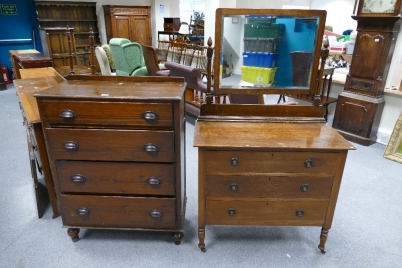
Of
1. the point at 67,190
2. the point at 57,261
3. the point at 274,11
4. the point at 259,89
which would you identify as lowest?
the point at 57,261

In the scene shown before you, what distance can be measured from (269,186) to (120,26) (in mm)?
7087

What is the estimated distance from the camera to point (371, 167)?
2.98 m

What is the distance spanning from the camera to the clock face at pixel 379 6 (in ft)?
9.64

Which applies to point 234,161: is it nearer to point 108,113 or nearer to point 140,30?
point 108,113

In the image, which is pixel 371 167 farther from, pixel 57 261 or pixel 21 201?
pixel 21 201

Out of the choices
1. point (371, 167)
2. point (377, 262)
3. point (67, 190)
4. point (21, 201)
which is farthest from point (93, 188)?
point (371, 167)

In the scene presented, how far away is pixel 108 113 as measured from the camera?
157cm

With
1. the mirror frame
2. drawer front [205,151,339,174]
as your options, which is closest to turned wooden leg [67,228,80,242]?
drawer front [205,151,339,174]

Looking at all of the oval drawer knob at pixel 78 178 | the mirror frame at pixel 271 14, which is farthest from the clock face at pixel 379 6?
the oval drawer knob at pixel 78 178

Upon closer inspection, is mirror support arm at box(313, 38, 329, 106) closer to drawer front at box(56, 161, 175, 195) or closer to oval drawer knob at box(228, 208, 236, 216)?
oval drawer knob at box(228, 208, 236, 216)

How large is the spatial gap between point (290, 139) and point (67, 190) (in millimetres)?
1399

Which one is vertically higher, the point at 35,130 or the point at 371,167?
the point at 35,130

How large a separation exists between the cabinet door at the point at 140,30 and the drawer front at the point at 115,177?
683cm

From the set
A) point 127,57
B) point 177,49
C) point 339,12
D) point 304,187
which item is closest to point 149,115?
point 304,187
